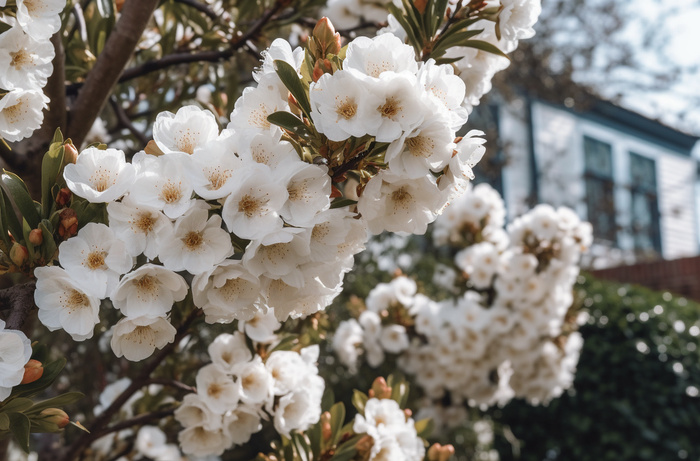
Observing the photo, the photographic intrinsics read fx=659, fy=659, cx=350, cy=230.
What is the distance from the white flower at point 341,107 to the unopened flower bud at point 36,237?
490mm

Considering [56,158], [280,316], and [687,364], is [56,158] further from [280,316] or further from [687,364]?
[687,364]

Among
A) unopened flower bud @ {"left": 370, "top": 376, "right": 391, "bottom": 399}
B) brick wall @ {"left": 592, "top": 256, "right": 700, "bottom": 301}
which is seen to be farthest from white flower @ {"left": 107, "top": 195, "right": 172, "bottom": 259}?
brick wall @ {"left": 592, "top": 256, "right": 700, "bottom": 301}

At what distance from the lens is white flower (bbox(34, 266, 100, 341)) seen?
1014mm

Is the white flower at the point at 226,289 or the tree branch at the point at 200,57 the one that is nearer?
the white flower at the point at 226,289

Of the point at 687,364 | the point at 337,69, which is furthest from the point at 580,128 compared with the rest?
the point at 337,69

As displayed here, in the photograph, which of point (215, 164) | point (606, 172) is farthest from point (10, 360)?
point (606, 172)

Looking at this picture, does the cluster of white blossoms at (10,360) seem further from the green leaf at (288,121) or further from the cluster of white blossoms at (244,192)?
the green leaf at (288,121)

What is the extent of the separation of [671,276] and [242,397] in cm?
624

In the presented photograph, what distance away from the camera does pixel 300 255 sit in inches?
40.3

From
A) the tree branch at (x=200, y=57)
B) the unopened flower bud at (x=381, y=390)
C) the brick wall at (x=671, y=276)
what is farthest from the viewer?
the brick wall at (x=671, y=276)

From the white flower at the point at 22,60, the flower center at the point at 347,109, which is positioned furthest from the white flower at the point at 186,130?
the white flower at the point at 22,60

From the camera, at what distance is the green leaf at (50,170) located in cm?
109

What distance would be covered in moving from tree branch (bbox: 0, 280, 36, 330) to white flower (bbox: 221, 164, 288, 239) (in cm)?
41

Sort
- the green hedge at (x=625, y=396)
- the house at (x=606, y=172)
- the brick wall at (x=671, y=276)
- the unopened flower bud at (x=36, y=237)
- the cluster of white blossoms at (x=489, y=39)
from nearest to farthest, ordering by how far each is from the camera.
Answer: the unopened flower bud at (x=36, y=237) < the cluster of white blossoms at (x=489, y=39) < the green hedge at (x=625, y=396) < the brick wall at (x=671, y=276) < the house at (x=606, y=172)
